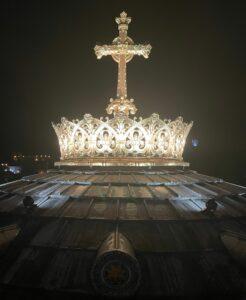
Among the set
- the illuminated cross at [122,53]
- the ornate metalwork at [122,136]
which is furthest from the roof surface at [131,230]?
the illuminated cross at [122,53]

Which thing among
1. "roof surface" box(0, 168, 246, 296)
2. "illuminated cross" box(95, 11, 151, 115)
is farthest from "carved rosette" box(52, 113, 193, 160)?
"roof surface" box(0, 168, 246, 296)

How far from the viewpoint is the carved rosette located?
841cm

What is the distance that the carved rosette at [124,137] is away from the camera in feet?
27.6

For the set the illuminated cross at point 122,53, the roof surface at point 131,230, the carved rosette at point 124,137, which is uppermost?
the illuminated cross at point 122,53

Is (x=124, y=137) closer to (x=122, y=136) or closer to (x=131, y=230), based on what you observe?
(x=122, y=136)

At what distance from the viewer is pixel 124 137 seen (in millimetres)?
8406

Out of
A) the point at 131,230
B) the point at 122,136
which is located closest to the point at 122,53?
the point at 122,136

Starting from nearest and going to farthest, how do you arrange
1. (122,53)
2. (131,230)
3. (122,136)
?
(131,230) → (122,136) → (122,53)

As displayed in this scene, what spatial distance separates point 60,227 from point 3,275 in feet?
4.15

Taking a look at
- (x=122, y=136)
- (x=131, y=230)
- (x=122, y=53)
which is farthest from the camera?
(x=122, y=53)

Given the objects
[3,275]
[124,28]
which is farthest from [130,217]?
[124,28]

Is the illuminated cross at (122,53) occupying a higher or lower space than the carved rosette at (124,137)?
higher

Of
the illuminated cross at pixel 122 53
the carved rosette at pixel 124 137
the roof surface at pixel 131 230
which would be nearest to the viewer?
the roof surface at pixel 131 230

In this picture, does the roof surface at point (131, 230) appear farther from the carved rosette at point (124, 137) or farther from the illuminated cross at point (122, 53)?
the illuminated cross at point (122, 53)
